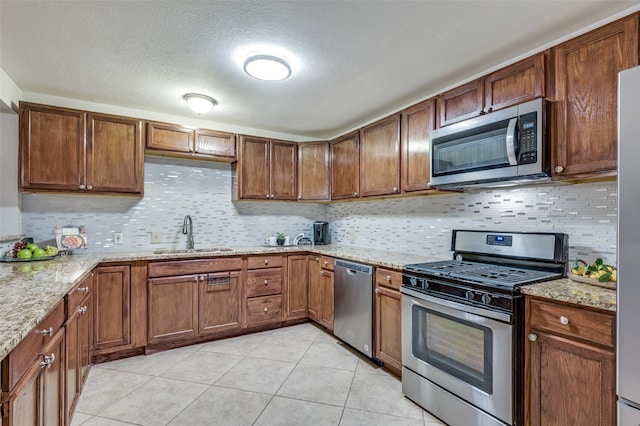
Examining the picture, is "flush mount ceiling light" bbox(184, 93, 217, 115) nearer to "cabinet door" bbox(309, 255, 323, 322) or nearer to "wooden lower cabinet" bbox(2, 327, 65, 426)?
"cabinet door" bbox(309, 255, 323, 322)

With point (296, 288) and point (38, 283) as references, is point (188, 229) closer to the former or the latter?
point (296, 288)

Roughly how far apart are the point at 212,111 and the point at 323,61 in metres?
1.55

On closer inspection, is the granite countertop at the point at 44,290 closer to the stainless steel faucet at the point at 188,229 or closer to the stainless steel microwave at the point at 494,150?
the stainless steel microwave at the point at 494,150

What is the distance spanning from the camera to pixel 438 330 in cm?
198

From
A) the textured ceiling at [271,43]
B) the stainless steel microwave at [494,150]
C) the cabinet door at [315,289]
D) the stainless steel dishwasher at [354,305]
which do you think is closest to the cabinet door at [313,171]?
the cabinet door at [315,289]

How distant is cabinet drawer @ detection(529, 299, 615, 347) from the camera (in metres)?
1.32

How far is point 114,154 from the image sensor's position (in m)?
2.89

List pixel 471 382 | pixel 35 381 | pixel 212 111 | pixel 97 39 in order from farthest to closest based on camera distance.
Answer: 1. pixel 212 111
2. pixel 97 39
3. pixel 471 382
4. pixel 35 381

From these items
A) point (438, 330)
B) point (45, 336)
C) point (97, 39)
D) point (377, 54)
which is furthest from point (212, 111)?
point (438, 330)

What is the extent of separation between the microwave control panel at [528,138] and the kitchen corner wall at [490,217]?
0.41m

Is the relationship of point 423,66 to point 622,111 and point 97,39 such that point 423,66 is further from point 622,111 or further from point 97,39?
point 97,39

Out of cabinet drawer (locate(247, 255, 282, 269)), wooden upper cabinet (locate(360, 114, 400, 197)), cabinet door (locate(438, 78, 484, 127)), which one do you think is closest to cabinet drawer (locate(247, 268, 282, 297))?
cabinet drawer (locate(247, 255, 282, 269))

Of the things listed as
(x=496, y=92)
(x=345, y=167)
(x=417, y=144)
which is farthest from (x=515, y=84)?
(x=345, y=167)

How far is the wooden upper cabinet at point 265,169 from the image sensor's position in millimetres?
3533
